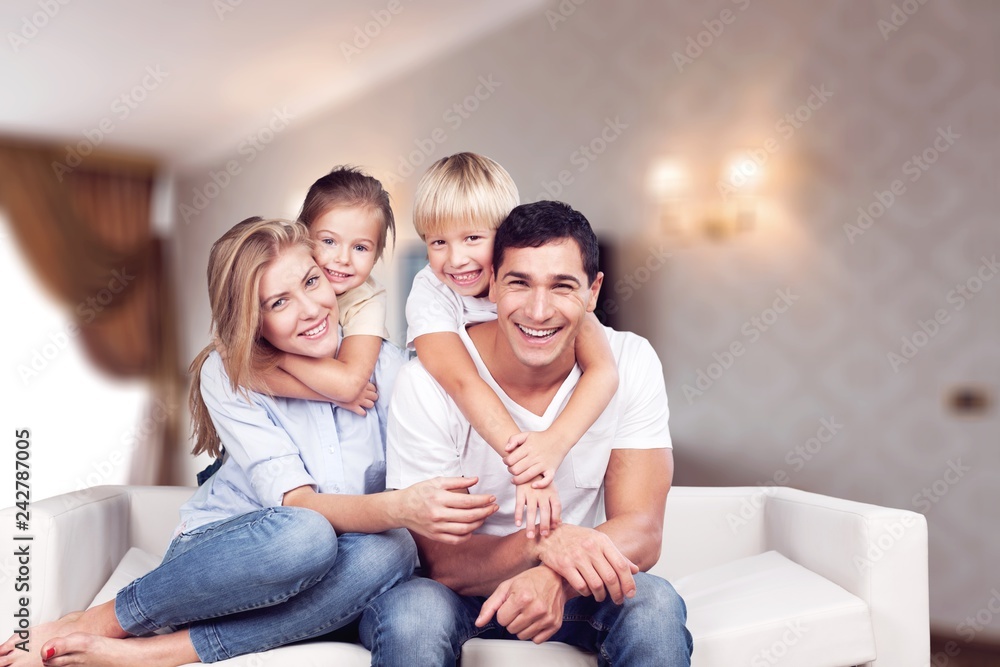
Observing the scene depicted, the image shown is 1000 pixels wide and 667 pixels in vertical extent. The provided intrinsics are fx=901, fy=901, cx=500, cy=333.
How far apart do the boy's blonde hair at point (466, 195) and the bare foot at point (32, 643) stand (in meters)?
0.92

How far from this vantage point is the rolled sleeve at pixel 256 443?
59.4 inches

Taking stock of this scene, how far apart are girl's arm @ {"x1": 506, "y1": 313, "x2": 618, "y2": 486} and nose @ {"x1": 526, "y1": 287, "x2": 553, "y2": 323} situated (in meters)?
0.13

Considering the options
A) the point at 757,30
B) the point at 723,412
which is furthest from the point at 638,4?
the point at 723,412

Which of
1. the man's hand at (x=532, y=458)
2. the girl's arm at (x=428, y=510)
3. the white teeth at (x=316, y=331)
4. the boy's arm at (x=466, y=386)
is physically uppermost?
the white teeth at (x=316, y=331)

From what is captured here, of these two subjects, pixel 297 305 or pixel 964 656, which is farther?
pixel 964 656

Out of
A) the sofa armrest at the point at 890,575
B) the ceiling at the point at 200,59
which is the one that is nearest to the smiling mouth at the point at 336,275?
the sofa armrest at the point at 890,575

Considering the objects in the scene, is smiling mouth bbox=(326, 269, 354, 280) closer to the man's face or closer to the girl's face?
the girl's face

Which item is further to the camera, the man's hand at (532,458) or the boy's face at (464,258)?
the boy's face at (464,258)

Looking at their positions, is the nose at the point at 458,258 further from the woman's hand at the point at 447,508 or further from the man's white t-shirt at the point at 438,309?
the woman's hand at the point at 447,508

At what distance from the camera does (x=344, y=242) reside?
169 centimetres

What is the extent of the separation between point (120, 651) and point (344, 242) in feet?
2.56

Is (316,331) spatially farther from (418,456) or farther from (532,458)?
(532,458)

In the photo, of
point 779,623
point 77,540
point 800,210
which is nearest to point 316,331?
point 77,540

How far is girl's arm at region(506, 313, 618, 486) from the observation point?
1.32 m
